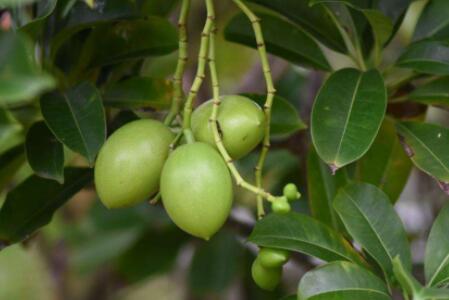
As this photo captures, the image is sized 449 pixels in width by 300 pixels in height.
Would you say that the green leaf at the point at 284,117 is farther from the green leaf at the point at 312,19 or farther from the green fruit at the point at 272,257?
the green fruit at the point at 272,257

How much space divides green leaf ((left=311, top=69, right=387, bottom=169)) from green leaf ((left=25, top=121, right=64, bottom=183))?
0.86 ft

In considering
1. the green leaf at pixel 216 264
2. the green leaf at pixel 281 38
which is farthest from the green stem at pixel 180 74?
the green leaf at pixel 216 264

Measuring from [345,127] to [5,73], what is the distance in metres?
0.38

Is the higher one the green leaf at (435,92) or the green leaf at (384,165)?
the green leaf at (435,92)

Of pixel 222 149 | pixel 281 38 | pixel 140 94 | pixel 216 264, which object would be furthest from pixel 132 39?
pixel 216 264

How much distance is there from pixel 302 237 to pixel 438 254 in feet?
0.44

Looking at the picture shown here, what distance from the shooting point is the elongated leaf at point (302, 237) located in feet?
2.59

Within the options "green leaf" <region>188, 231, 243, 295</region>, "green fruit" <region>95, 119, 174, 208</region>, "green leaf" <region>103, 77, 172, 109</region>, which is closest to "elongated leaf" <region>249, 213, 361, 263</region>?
"green fruit" <region>95, 119, 174, 208</region>

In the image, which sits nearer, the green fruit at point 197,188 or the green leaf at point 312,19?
the green fruit at point 197,188

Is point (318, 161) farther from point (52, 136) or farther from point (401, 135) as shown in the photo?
point (52, 136)

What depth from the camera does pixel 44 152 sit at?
0.87 metres

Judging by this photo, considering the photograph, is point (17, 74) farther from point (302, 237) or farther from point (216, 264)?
point (216, 264)

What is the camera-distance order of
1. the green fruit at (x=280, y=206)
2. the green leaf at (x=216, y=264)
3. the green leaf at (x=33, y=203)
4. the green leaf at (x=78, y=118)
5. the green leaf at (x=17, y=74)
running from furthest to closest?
the green leaf at (x=216, y=264), the green leaf at (x=33, y=203), the green leaf at (x=78, y=118), the green fruit at (x=280, y=206), the green leaf at (x=17, y=74)

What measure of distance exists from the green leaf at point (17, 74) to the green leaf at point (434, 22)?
22.8 inches
